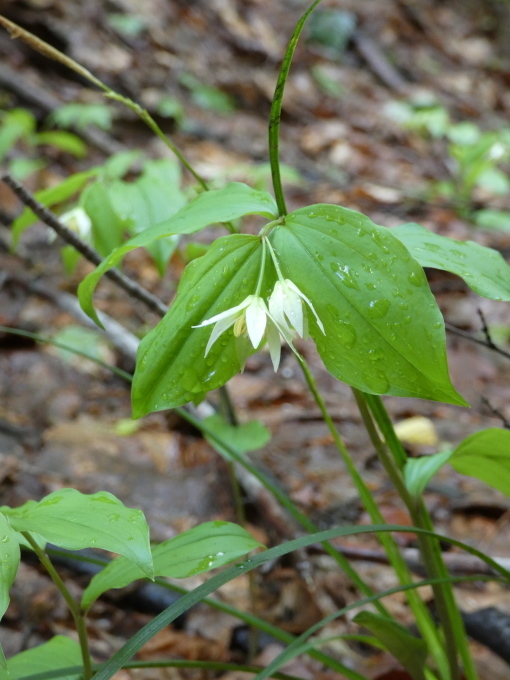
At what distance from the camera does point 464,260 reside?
2.75 ft

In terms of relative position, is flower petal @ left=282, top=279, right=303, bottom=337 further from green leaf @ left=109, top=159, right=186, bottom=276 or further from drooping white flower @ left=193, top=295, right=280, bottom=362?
green leaf @ left=109, top=159, right=186, bottom=276

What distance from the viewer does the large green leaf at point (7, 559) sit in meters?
0.61

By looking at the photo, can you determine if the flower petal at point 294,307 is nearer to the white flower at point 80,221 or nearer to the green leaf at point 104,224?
the green leaf at point 104,224

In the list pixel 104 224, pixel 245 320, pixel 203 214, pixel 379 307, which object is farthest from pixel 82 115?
pixel 379 307

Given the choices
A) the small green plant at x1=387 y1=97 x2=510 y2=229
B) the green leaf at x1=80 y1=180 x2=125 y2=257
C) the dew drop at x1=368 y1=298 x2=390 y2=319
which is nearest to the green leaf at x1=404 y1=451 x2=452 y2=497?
the dew drop at x1=368 y1=298 x2=390 y2=319

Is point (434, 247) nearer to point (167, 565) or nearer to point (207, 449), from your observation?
point (167, 565)

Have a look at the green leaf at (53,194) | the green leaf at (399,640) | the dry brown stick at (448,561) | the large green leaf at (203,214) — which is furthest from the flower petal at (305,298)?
the dry brown stick at (448,561)

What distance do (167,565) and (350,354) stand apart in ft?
1.27

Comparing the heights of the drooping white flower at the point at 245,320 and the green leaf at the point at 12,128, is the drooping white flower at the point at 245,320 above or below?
above

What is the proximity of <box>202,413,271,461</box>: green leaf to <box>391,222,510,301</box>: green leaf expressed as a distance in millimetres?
678

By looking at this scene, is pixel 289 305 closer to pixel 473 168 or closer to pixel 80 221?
pixel 80 221

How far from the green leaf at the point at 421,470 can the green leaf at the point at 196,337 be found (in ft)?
1.30

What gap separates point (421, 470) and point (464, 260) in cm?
37

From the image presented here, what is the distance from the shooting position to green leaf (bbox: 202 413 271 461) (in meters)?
1.39
